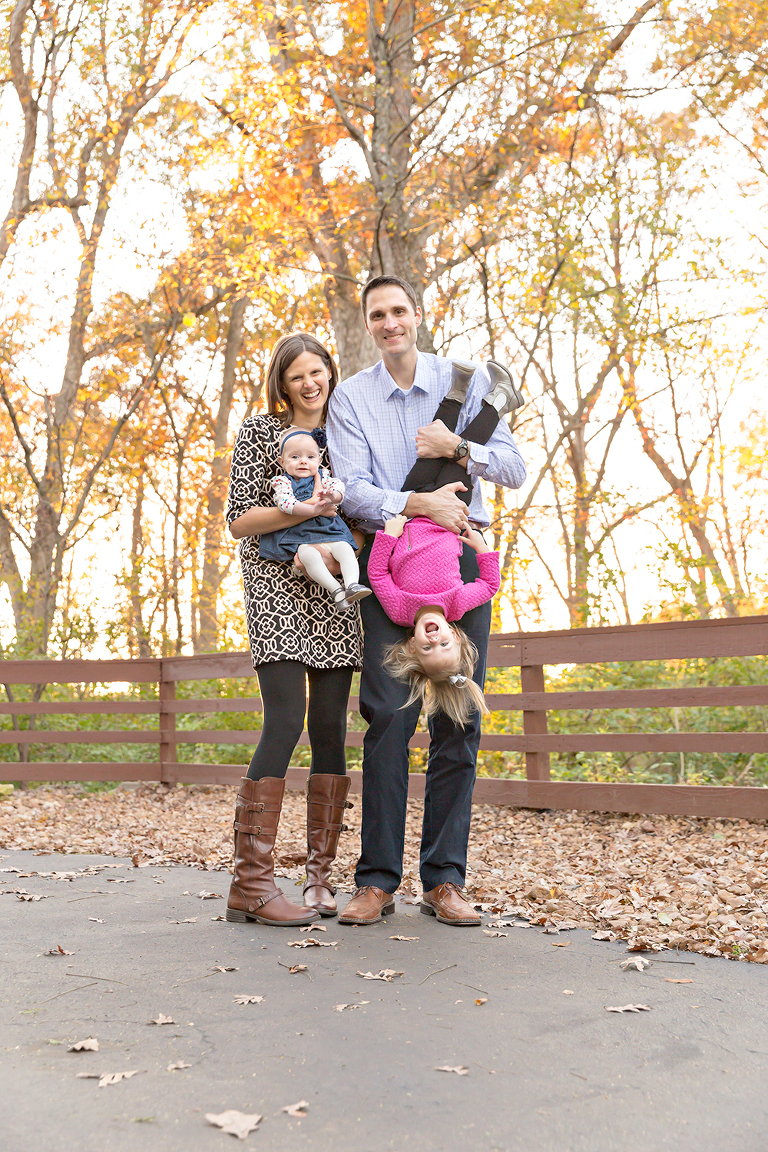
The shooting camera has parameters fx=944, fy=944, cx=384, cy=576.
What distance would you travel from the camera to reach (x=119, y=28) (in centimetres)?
1223

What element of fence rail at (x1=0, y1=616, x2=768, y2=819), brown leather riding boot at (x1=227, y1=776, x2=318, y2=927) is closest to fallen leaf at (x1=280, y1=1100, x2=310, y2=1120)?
brown leather riding boot at (x1=227, y1=776, x2=318, y2=927)

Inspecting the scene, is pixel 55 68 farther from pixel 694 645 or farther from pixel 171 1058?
pixel 171 1058

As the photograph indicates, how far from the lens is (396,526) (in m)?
3.33

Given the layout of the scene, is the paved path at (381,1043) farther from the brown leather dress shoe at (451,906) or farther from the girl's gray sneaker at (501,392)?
the girl's gray sneaker at (501,392)

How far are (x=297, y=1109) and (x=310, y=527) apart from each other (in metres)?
Answer: 1.97

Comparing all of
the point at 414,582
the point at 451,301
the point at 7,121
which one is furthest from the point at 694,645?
the point at 7,121

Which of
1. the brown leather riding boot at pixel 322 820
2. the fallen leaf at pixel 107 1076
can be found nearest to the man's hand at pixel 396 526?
the brown leather riding boot at pixel 322 820

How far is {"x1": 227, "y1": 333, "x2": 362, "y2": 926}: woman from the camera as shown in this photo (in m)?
3.32

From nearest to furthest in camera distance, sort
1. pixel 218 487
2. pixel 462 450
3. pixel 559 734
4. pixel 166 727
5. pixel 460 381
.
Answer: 1. pixel 462 450
2. pixel 460 381
3. pixel 559 734
4. pixel 166 727
5. pixel 218 487

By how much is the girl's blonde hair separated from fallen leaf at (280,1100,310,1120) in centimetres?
158

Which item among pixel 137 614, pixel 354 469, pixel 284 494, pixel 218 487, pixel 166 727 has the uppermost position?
pixel 218 487

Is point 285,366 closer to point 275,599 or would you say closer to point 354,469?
point 354,469

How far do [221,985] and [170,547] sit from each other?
60.8 ft

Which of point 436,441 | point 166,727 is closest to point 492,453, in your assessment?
point 436,441
